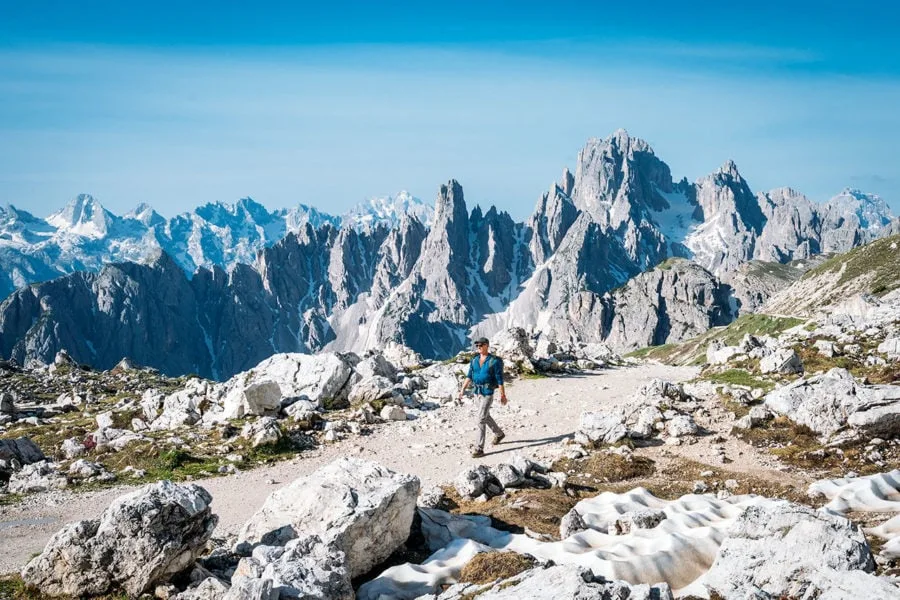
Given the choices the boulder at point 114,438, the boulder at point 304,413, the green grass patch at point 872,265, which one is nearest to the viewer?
the boulder at point 114,438

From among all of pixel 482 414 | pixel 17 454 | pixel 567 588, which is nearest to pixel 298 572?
pixel 567 588

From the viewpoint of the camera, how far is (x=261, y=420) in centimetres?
2452

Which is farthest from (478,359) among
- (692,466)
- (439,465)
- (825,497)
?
(825,497)

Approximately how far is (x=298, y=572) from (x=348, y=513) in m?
2.12

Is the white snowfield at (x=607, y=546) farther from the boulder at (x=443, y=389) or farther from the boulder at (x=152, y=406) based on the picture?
the boulder at (x=152, y=406)

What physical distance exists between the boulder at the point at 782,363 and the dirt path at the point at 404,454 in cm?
707

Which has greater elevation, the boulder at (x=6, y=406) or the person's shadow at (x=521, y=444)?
the person's shadow at (x=521, y=444)

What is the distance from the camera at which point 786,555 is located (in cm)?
869

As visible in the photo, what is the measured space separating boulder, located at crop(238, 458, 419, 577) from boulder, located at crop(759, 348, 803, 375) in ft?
85.7

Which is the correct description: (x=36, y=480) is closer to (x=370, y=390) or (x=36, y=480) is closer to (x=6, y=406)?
(x=370, y=390)

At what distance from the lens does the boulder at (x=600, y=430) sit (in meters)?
21.7

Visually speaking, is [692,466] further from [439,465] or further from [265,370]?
[265,370]

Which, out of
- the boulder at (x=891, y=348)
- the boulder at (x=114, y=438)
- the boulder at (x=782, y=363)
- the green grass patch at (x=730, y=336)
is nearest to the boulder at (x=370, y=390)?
the boulder at (x=114, y=438)

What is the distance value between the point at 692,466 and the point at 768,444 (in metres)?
3.67
